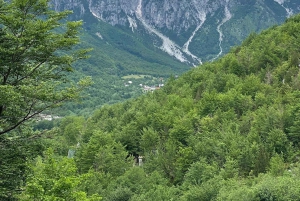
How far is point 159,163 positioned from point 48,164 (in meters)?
24.9

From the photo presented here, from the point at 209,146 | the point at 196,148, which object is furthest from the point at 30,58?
the point at 196,148

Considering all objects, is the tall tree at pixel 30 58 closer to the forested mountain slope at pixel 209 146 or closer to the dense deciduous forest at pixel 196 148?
the dense deciduous forest at pixel 196 148

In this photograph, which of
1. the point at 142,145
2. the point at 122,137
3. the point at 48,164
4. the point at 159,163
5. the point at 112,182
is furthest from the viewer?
the point at 122,137

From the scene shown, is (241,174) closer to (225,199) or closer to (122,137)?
(225,199)

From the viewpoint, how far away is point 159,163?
142 feet

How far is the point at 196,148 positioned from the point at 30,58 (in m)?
27.9

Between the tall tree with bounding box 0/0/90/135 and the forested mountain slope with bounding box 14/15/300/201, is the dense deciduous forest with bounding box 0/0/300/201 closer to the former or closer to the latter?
the forested mountain slope with bounding box 14/15/300/201

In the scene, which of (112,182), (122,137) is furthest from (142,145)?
(112,182)

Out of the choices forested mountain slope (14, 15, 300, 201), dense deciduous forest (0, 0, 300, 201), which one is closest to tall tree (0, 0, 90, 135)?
dense deciduous forest (0, 0, 300, 201)

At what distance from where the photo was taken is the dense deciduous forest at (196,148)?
61.6 feet

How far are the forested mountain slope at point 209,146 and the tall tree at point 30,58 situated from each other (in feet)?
8.47

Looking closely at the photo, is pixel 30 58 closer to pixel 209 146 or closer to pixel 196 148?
pixel 209 146

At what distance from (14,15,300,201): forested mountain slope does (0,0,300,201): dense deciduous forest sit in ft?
0.37

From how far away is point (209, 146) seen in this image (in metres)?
40.9
